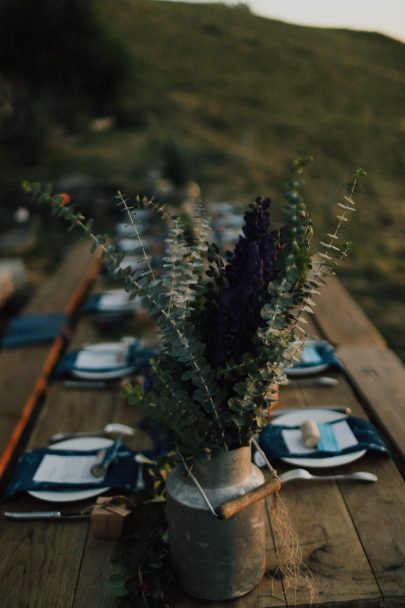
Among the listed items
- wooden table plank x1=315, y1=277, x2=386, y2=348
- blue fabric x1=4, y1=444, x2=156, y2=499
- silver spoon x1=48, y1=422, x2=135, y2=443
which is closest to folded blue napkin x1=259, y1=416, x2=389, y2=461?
blue fabric x1=4, y1=444, x2=156, y2=499

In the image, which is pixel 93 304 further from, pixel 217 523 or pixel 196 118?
pixel 196 118

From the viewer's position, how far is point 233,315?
4.82ft

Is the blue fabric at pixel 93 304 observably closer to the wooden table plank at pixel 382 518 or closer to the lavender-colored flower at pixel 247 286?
the wooden table plank at pixel 382 518

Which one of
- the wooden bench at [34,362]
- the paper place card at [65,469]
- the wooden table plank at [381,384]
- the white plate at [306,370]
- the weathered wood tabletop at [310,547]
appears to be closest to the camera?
the weathered wood tabletop at [310,547]

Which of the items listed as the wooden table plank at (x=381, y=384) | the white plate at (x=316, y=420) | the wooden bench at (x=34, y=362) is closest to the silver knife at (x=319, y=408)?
the white plate at (x=316, y=420)

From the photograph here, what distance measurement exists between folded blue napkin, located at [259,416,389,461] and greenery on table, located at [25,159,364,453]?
738 millimetres

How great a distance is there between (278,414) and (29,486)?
1006mm

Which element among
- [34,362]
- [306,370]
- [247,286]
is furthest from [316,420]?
[34,362]

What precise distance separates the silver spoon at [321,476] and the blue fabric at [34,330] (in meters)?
1.94

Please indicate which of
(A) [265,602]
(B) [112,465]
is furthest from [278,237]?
(B) [112,465]

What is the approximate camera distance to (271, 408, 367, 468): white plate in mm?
2148

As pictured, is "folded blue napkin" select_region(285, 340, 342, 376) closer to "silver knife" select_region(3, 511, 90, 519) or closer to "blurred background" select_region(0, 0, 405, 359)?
"silver knife" select_region(3, 511, 90, 519)

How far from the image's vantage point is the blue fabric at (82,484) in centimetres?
210

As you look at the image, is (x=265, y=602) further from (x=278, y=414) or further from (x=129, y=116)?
(x=129, y=116)
